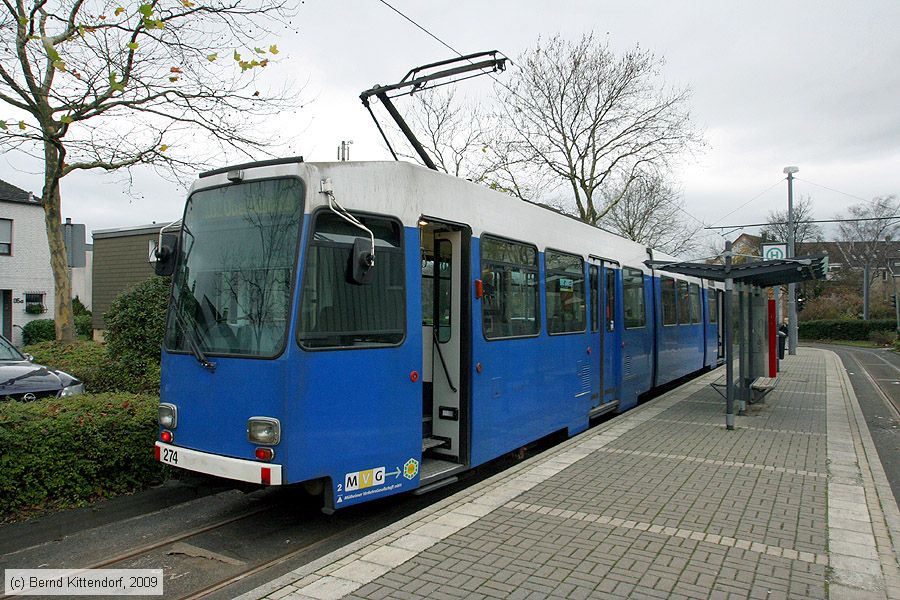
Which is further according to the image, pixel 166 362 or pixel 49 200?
pixel 49 200

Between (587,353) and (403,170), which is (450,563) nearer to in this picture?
(403,170)

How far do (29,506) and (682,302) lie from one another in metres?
13.7

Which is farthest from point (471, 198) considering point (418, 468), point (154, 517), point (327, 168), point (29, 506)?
point (29, 506)

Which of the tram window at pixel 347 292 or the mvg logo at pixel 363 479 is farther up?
the tram window at pixel 347 292

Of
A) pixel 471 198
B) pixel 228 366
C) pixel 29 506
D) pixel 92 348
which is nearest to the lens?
pixel 228 366

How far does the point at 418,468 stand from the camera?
5926 millimetres

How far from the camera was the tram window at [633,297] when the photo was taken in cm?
1180

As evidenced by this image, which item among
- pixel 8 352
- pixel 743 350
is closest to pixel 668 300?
pixel 743 350

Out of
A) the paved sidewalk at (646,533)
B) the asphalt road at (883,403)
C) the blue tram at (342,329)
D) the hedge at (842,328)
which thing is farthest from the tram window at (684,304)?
the hedge at (842,328)

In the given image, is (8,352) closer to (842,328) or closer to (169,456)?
(169,456)

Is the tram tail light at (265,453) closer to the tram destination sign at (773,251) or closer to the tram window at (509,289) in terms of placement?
the tram window at (509,289)

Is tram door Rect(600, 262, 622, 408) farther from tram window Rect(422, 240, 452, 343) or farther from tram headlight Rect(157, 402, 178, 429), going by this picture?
tram headlight Rect(157, 402, 178, 429)

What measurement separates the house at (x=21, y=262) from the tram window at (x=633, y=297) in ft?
87.5

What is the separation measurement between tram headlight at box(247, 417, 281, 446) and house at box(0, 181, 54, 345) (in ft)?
94.0
